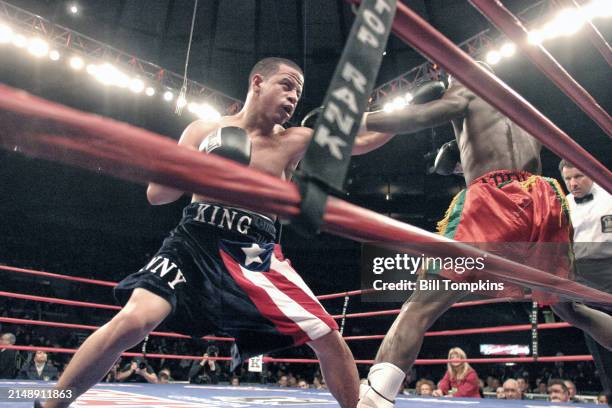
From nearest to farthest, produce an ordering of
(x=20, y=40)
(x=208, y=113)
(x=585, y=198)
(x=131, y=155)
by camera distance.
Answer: (x=131, y=155) < (x=585, y=198) < (x=20, y=40) < (x=208, y=113)

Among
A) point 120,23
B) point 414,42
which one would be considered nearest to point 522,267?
point 414,42

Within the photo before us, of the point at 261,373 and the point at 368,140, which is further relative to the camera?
the point at 261,373

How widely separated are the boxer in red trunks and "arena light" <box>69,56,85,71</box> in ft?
21.2

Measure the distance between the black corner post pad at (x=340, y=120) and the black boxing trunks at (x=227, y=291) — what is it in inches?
27.4

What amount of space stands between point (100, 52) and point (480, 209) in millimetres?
6840

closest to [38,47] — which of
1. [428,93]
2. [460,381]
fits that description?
[460,381]

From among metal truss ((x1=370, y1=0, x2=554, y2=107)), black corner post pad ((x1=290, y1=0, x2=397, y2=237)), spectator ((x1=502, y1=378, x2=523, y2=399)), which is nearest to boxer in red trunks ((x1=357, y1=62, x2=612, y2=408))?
black corner post pad ((x1=290, y1=0, x2=397, y2=237))

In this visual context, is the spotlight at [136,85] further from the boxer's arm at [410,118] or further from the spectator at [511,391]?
the boxer's arm at [410,118]

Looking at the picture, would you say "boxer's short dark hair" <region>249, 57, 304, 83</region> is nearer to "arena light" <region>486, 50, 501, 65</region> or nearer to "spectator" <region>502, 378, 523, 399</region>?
"spectator" <region>502, 378, 523, 399</region>

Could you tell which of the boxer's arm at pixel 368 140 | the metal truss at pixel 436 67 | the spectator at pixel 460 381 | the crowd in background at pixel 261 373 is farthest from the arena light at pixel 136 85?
the boxer's arm at pixel 368 140

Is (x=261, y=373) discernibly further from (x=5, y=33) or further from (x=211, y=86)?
(x=5, y=33)

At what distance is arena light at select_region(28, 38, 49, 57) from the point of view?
6.39 meters

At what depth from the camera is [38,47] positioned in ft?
21.2

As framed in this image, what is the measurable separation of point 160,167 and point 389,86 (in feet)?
23.7
